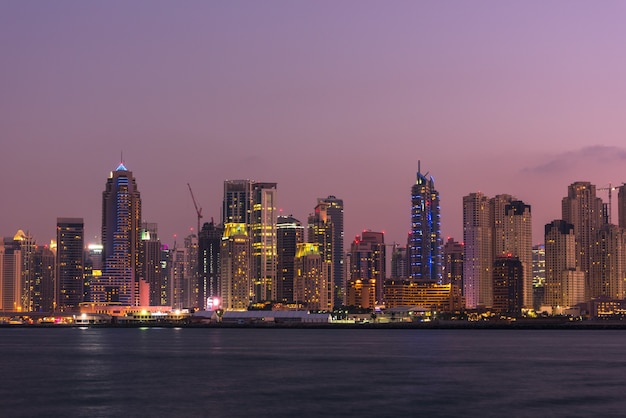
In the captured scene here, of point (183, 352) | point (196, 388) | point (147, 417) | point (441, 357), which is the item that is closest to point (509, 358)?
point (441, 357)

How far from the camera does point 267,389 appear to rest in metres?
88.5

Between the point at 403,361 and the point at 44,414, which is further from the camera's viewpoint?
the point at 403,361

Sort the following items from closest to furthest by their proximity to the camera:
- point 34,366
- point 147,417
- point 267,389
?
point 147,417, point 267,389, point 34,366

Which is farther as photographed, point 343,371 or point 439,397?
point 343,371

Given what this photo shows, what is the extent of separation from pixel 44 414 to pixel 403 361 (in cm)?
6040

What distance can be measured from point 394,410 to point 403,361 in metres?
51.1

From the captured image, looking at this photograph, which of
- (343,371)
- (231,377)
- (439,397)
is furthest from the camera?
(343,371)

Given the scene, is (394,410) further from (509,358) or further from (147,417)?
(509,358)

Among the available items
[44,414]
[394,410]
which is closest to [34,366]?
[44,414]

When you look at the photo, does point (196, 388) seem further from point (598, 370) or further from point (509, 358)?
point (509, 358)

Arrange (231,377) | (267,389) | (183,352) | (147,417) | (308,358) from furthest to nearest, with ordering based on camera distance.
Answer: (183,352)
(308,358)
(231,377)
(267,389)
(147,417)

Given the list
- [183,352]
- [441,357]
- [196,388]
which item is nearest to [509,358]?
[441,357]

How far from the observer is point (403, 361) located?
125 m

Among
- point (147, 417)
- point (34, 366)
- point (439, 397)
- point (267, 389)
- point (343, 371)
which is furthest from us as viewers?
point (34, 366)
